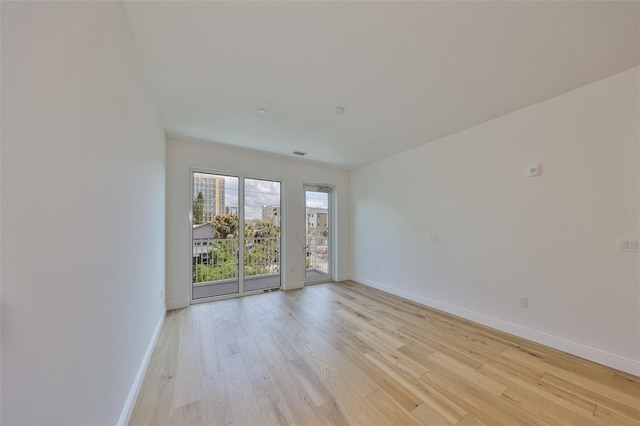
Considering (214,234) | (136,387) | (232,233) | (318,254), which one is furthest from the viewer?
(318,254)

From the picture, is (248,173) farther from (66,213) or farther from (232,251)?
(66,213)

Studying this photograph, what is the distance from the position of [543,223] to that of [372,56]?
8.32ft

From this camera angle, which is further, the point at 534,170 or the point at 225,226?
the point at 225,226

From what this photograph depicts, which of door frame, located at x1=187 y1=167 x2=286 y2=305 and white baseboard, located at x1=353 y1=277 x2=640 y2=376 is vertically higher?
door frame, located at x1=187 y1=167 x2=286 y2=305

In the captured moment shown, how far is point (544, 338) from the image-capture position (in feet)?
7.84

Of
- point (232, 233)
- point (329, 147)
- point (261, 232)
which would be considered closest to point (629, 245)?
point (329, 147)

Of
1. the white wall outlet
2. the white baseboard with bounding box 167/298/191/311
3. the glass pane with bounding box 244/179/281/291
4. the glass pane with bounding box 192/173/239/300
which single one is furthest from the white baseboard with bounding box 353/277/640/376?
the white baseboard with bounding box 167/298/191/311

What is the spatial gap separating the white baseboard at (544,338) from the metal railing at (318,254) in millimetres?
2146

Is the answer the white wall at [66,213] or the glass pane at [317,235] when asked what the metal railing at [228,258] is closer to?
the glass pane at [317,235]

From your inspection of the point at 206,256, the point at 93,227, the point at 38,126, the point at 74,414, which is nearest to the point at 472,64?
the point at 38,126

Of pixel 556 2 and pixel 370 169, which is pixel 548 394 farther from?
pixel 370 169

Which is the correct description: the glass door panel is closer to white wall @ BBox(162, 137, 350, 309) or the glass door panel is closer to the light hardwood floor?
white wall @ BBox(162, 137, 350, 309)

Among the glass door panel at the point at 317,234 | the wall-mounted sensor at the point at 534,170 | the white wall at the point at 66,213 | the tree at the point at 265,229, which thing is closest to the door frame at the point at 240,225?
the tree at the point at 265,229

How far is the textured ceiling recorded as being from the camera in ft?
4.78
